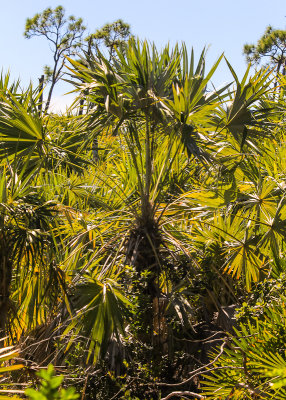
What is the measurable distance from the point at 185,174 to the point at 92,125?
108 inches

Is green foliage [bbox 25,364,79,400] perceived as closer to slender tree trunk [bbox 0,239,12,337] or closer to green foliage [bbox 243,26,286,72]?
slender tree trunk [bbox 0,239,12,337]

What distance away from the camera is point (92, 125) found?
5398 millimetres

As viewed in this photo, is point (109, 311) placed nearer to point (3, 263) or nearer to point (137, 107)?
point (3, 263)

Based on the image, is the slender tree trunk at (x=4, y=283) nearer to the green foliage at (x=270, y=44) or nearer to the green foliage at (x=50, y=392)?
the green foliage at (x=50, y=392)

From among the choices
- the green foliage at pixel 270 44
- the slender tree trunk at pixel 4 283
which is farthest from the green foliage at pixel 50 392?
the green foliage at pixel 270 44

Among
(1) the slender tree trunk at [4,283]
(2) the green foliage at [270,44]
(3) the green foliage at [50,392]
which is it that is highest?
(2) the green foliage at [270,44]

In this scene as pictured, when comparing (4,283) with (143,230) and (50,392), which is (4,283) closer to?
(143,230)

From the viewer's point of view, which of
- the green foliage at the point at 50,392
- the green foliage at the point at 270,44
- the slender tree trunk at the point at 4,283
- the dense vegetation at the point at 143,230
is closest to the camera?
the green foliage at the point at 50,392

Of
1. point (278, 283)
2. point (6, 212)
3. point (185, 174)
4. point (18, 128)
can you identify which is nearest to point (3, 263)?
point (6, 212)

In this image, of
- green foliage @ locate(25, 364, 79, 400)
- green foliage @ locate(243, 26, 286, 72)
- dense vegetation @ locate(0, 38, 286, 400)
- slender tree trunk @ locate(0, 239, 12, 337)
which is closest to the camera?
green foliage @ locate(25, 364, 79, 400)

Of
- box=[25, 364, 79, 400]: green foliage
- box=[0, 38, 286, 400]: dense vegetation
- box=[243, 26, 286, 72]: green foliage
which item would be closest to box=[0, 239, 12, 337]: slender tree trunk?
box=[0, 38, 286, 400]: dense vegetation

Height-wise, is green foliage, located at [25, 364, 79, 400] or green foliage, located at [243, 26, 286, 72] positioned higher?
green foliage, located at [243, 26, 286, 72]

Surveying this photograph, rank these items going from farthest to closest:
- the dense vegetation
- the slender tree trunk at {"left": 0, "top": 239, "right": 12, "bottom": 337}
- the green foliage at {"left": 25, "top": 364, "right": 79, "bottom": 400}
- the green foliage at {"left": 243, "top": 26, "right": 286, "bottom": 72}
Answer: the green foliage at {"left": 243, "top": 26, "right": 286, "bottom": 72} < the dense vegetation < the slender tree trunk at {"left": 0, "top": 239, "right": 12, "bottom": 337} < the green foliage at {"left": 25, "top": 364, "right": 79, "bottom": 400}

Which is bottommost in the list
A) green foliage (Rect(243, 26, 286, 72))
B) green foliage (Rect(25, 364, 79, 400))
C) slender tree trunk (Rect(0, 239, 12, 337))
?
slender tree trunk (Rect(0, 239, 12, 337))
